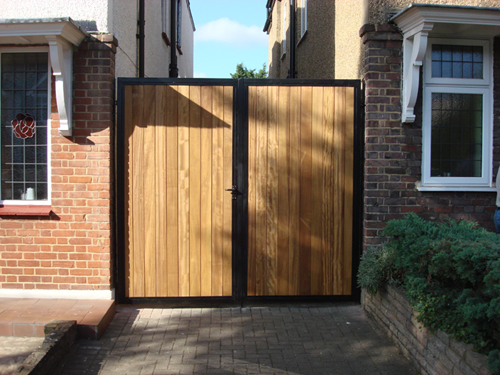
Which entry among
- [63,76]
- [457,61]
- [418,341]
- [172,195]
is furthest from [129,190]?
[457,61]

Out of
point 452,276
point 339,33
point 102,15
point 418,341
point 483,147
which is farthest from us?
point 339,33

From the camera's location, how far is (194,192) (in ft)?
15.9

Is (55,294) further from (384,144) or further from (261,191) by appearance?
(384,144)

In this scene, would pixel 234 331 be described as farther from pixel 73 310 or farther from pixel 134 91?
pixel 134 91

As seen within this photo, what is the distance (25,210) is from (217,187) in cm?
215

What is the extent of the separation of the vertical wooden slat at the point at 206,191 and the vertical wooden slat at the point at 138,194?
68cm

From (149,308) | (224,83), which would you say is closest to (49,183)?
(149,308)

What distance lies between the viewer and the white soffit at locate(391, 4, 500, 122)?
4207mm

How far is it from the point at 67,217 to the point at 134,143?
3.65 ft

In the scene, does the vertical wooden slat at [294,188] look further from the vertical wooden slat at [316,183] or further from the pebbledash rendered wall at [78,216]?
the pebbledash rendered wall at [78,216]

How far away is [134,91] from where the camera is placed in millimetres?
4789

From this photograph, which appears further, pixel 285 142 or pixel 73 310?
pixel 285 142

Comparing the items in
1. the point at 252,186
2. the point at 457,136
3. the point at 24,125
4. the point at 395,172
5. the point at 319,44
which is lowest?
the point at 252,186

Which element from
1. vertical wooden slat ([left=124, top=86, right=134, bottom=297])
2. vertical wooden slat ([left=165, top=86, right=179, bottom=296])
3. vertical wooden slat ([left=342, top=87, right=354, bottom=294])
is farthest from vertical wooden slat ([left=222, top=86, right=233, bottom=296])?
vertical wooden slat ([left=342, top=87, right=354, bottom=294])
